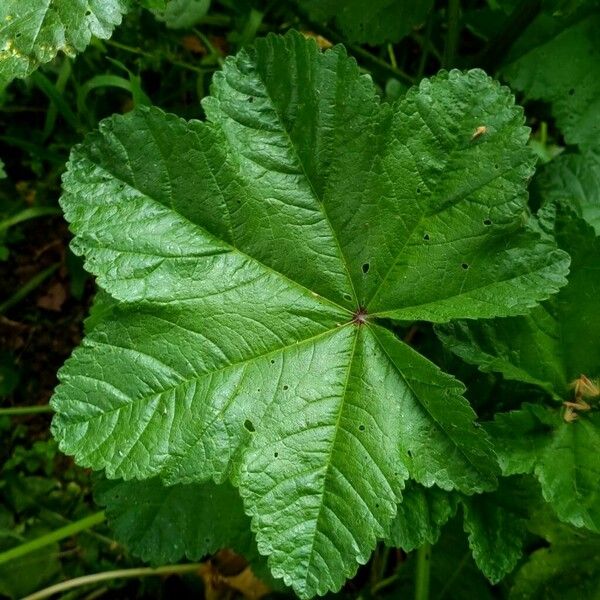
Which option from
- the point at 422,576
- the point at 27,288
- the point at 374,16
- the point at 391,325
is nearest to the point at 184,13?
the point at 374,16

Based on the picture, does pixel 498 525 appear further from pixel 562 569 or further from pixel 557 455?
pixel 562 569

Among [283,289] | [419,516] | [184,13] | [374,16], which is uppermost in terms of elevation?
[374,16]

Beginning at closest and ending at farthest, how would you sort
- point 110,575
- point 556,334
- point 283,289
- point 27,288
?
point 283,289 < point 556,334 < point 110,575 < point 27,288

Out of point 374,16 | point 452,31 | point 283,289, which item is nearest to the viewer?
point 283,289

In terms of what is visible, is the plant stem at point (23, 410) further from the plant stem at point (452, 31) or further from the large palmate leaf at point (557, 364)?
the plant stem at point (452, 31)

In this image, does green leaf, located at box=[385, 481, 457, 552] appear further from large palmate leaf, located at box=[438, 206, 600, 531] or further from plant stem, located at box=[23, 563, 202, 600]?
plant stem, located at box=[23, 563, 202, 600]

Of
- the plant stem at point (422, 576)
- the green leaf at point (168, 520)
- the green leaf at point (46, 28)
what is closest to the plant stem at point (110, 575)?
the green leaf at point (168, 520)
